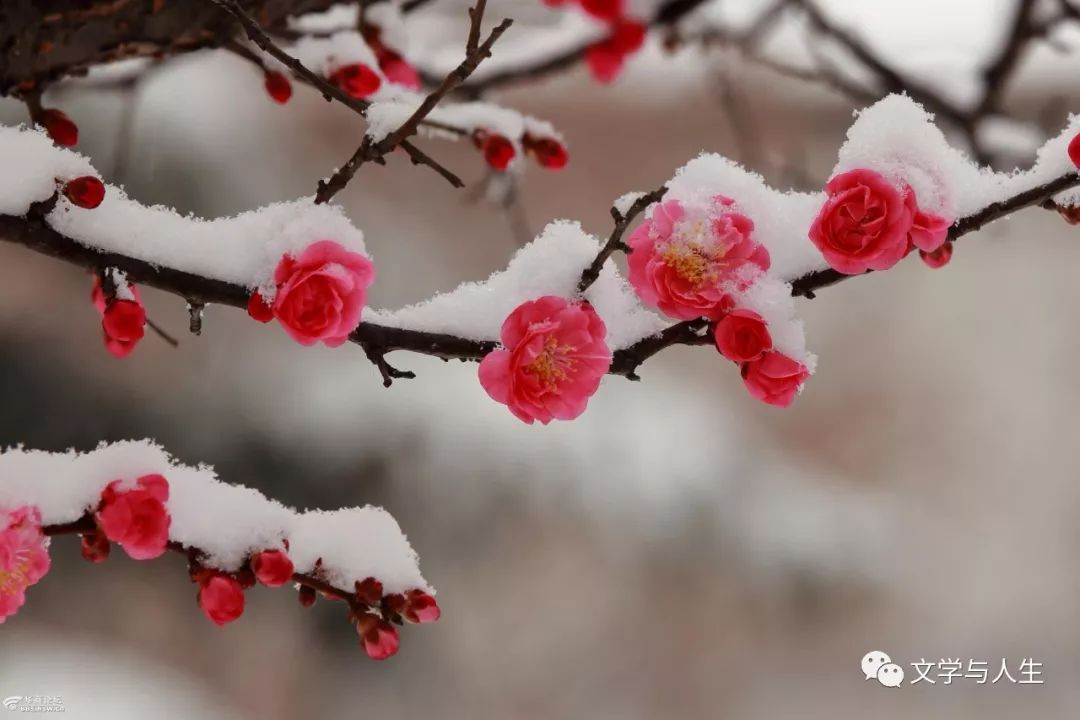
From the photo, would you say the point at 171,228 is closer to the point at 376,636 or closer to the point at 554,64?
the point at 376,636

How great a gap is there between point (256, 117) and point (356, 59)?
1351mm

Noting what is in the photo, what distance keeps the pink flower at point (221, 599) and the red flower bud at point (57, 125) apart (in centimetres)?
30

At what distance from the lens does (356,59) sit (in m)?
0.56

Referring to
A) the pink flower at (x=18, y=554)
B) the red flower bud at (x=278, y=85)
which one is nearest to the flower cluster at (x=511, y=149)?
the red flower bud at (x=278, y=85)

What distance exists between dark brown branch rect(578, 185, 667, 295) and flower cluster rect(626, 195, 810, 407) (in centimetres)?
2

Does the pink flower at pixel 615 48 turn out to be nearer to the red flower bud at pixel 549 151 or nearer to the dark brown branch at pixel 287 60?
the red flower bud at pixel 549 151

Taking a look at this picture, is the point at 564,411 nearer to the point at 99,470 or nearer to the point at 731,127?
the point at 99,470

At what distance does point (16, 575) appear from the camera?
0.39 metres

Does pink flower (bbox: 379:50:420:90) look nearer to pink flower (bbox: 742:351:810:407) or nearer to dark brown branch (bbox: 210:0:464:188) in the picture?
dark brown branch (bbox: 210:0:464:188)

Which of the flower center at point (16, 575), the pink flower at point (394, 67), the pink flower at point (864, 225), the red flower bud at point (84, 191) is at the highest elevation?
the pink flower at point (394, 67)

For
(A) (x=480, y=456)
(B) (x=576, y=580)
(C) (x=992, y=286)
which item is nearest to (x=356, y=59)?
(A) (x=480, y=456)

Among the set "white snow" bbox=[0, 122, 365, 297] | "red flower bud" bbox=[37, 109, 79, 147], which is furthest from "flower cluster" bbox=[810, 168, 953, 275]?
"red flower bud" bbox=[37, 109, 79, 147]

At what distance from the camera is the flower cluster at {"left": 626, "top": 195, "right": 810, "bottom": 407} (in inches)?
13.7

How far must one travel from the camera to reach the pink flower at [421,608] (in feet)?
1.35
